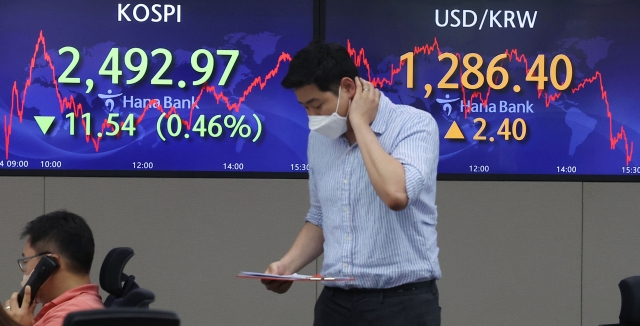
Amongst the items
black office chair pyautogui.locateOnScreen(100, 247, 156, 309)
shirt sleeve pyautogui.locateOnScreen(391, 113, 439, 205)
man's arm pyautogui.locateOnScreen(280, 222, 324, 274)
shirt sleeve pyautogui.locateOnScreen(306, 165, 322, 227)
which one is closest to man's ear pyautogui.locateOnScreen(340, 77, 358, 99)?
shirt sleeve pyautogui.locateOnScreen(391, 113, 439, 205)

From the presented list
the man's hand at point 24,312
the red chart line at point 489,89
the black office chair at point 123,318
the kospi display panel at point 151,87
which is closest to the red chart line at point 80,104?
the kospi display panel at point 151,87

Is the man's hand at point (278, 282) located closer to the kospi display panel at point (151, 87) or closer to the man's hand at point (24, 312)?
the man's hand at point (24, 312)

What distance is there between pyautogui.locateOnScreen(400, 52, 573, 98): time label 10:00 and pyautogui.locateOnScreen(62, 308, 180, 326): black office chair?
3.02 meters

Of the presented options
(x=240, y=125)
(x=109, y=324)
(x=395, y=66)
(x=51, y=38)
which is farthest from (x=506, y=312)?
(x=109, y=324)

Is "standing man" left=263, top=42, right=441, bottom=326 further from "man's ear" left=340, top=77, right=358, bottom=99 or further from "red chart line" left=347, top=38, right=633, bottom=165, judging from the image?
"red chart line" left=347, top=38, right=633, bottom=165

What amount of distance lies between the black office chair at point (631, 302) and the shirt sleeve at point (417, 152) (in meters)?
0.81

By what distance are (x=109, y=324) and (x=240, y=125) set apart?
9.45ft

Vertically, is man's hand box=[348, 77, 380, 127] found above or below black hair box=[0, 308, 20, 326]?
above

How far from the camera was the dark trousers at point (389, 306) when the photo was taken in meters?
A: 2.21

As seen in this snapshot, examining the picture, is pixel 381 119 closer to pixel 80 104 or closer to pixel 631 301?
pixel 631 301

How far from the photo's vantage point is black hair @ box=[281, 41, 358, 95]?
87.9 inches

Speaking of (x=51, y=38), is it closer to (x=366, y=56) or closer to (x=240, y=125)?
(x=240, y=125)

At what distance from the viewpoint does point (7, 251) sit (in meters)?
4.32

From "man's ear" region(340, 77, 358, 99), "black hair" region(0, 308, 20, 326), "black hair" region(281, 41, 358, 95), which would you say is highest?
"black hair" region(281, 41, 358, 95)
